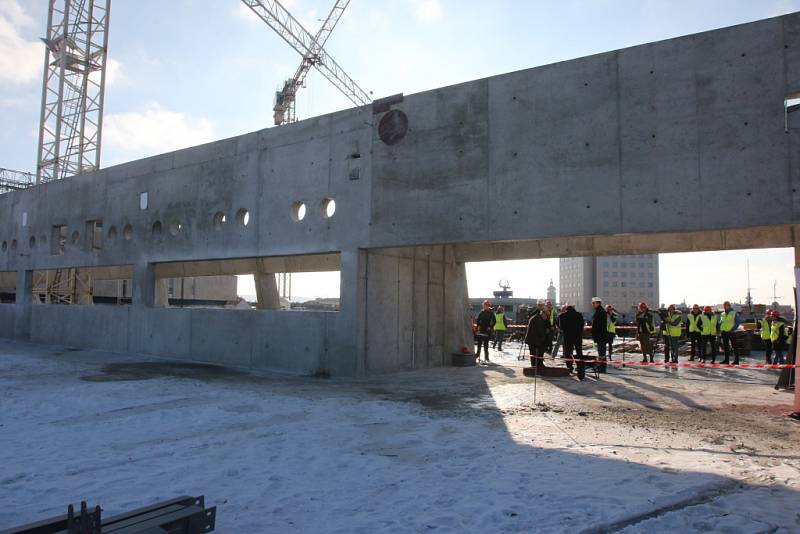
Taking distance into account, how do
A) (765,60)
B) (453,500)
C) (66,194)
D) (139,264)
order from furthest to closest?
(66,194), (139,264), (765,60), (453,500)

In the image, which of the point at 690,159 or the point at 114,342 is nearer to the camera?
the point at 690,159

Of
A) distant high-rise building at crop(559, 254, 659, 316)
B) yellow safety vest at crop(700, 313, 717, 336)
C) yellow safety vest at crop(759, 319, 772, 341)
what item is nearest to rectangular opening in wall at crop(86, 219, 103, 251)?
yellow safety vest at crop(700, 313, 717, 336)

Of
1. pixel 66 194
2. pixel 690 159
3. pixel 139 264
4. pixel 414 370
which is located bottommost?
pixel 414 370

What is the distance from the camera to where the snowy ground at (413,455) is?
4.39m

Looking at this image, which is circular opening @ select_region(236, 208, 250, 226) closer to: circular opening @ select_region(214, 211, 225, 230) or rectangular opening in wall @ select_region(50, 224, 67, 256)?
circular opening @ select_region(214, 211, 225, 230)

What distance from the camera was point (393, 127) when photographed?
41.6 ft

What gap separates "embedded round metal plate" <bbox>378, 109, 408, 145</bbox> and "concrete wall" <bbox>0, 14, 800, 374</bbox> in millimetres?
85

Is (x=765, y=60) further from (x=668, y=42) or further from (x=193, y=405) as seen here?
(x=193, y=405)

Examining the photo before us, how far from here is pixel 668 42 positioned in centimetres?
948

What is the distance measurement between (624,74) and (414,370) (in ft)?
26.7

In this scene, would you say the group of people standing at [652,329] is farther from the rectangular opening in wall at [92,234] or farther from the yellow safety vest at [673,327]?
the rectangular opening in wall at [92,234]

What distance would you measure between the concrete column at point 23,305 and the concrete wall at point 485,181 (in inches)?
254

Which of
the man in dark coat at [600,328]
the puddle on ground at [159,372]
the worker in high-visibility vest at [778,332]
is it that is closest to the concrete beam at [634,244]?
the man in dark coat at [600,328]

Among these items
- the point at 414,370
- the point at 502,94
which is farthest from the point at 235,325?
the point at 502,94
